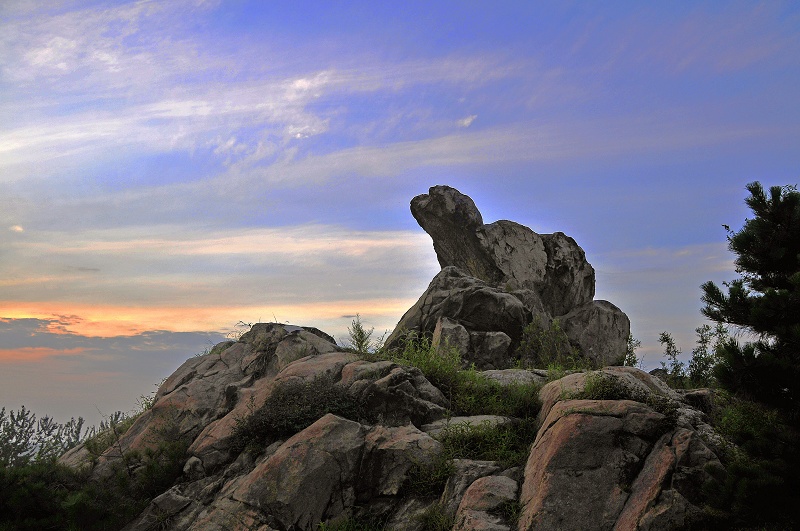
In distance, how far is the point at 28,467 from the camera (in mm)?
14055

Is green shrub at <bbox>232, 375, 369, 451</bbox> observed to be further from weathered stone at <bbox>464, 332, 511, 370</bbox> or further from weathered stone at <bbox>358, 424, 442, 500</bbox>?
weathered stone at <bbox>464, 332, 511, 370</bbox>

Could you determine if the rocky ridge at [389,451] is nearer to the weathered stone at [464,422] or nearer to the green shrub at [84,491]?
the weathered stone at [464,422]

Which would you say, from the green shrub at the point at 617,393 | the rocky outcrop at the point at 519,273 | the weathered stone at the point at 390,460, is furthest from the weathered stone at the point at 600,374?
the rocky outcrop at the point at 519,273

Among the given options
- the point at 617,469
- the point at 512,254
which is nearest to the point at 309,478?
the point at 617,469

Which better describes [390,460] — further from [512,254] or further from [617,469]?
[512,254]

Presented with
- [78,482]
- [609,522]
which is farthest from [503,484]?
[78,482]

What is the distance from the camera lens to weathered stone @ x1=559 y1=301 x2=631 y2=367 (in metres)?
25.7

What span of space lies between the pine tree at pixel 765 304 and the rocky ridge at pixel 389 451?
53.4 inches

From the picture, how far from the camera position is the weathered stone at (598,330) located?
25.7 metres

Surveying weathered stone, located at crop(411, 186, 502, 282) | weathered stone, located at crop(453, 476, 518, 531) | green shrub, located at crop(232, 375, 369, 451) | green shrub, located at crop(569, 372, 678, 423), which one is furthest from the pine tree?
weathered stone, located at crop(411, 186, 502, 282)

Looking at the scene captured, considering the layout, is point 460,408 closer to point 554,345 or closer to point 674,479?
point 674,479

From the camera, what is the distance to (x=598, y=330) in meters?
26.3

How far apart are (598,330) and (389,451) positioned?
1616cm

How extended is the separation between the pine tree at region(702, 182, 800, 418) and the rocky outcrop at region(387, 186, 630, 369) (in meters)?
10.8
